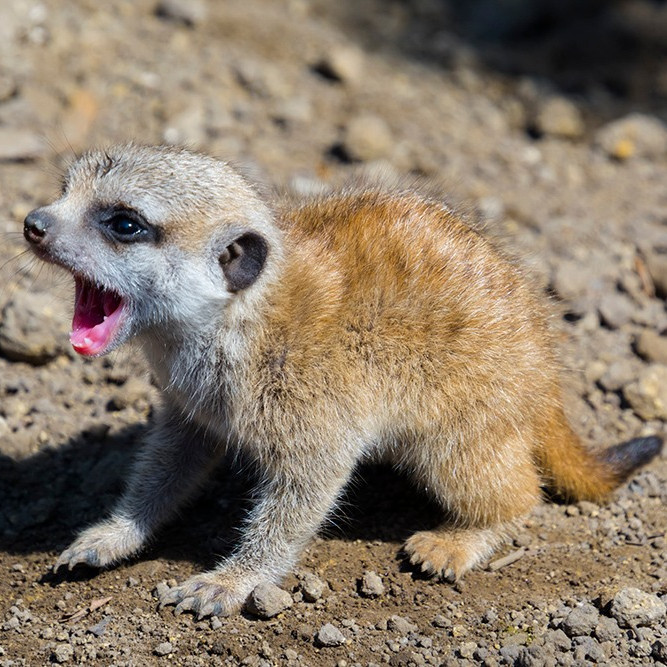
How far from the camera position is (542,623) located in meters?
3.61

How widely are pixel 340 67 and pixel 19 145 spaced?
2411 mm

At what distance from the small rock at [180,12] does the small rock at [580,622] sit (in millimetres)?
5355

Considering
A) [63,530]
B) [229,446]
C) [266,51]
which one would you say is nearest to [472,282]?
[229,446]

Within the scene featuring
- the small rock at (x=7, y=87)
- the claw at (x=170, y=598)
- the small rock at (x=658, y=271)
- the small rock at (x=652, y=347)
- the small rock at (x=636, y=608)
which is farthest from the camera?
the small rock at (x=7, y=87)

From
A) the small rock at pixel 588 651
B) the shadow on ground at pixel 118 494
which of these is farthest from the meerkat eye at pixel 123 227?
the small rock at pixel 588 651

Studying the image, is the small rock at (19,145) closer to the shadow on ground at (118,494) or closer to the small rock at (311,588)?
the shadow on ground at (118,494)

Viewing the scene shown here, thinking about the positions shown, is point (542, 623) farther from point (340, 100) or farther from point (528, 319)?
point (340, 100)

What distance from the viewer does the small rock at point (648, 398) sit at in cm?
487

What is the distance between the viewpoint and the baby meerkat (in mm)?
3449

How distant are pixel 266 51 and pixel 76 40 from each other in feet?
4.52

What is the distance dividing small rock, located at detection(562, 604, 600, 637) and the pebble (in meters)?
2.67

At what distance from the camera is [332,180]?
20.7 feet

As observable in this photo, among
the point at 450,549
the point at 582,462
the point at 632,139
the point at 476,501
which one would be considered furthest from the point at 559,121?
the point at 450,549

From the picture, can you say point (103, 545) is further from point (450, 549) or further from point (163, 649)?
point (450, 549)
